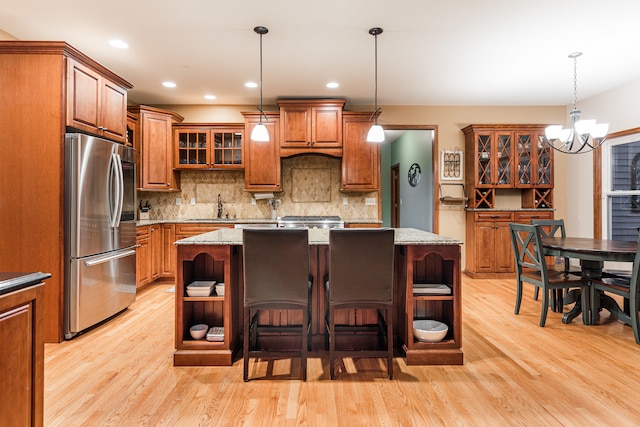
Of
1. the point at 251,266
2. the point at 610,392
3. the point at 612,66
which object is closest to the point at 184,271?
the point at 251,266

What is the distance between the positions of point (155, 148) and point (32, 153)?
2.23 meters

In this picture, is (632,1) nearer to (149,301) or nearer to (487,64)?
(487,64)

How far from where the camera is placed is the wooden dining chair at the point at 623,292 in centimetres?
280

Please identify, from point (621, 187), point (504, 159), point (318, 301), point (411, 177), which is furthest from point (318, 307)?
point (411, 177)

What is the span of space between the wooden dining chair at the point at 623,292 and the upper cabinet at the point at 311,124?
3355 millimetres

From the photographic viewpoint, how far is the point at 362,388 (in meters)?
2.15

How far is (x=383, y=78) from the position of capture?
14.2 ft

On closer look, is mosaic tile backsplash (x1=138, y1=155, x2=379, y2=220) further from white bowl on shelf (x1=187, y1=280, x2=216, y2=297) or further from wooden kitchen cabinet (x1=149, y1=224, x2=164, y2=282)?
white bowl on shelf (x1=187, y1=280, x2=216, y2=297)

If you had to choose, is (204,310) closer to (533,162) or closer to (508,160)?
(508,160)

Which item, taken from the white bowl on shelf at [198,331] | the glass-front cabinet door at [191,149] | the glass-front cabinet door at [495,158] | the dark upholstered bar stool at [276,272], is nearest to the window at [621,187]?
the glass-front cabinet door at [495,158]

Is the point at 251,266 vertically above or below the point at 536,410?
above

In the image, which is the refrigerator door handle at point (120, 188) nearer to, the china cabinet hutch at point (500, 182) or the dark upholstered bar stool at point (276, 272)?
the dark upholstered bar stool at point (276, 272)

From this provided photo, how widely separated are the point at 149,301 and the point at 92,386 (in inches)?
79.0

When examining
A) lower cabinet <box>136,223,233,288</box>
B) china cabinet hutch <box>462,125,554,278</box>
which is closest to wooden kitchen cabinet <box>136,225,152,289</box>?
lower cabinet <box>136,223,233,288</box>
